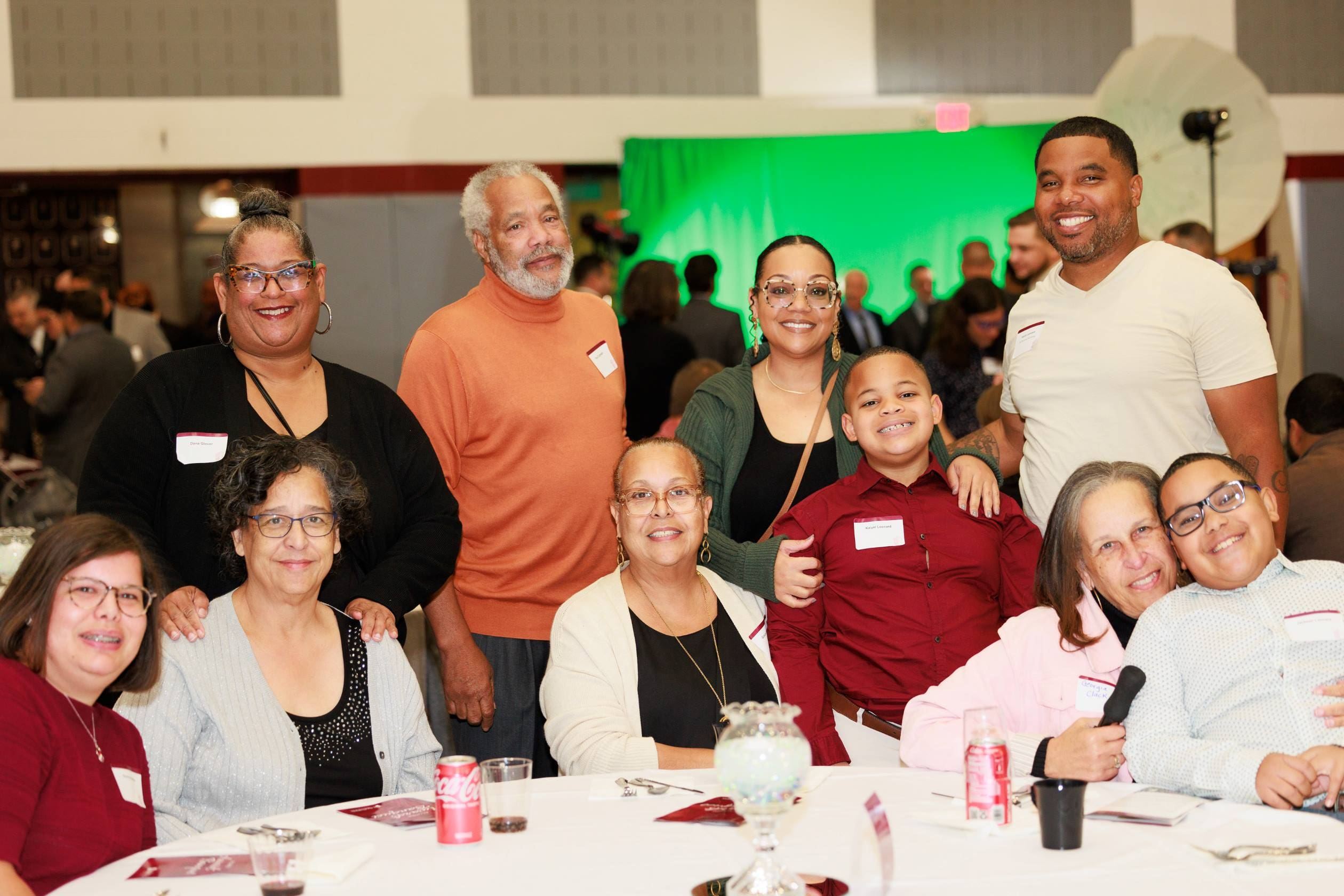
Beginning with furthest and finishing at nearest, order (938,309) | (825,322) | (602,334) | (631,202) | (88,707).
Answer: (631,202) → (938,309) → (602,334) → (825,322) → (88,707)

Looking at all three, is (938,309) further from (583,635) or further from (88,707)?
(88,707)

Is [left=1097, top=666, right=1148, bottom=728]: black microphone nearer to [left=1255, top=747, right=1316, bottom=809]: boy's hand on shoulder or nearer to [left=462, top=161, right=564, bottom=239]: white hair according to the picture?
[left=1255, top=747, right=1316, bottom=809]: boy's hand on shoulder

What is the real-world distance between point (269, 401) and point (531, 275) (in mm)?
817

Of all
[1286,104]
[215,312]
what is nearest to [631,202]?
[215,312]

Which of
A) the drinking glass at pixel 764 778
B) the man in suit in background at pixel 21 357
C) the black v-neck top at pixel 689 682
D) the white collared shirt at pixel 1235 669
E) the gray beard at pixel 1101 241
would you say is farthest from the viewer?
the man in suit in background at pixel 21 357

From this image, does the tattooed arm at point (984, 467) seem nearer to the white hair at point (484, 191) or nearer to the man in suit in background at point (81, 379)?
the white hair at point (484, 191)

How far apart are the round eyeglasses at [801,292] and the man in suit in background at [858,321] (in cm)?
367

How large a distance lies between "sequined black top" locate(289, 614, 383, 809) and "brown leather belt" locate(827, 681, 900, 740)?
43.0 inches

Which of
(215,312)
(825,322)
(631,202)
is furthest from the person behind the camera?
(631,202)

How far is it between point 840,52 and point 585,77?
1641 millimetres

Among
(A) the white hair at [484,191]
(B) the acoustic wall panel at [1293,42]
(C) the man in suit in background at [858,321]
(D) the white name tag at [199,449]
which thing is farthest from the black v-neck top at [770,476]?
(B) the acoustic wall panel at [1293,42]

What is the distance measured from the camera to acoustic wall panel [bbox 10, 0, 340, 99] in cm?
773

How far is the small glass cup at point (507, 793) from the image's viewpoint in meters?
2.08

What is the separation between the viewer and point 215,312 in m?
6.38
